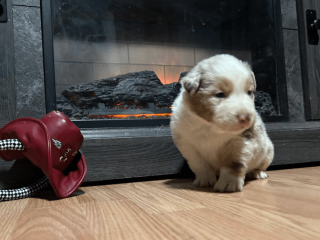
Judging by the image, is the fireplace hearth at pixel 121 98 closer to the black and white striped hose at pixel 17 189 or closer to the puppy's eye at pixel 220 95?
the black and white striped hose at pixel 17 189

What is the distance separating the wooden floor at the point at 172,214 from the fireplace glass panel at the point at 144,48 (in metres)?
0.72

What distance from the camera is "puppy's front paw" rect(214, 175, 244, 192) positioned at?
1.40 meters

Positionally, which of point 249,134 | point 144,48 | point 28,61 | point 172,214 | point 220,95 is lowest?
point 172,214

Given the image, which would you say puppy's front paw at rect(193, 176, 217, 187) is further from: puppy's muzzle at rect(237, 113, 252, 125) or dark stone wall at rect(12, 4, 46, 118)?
dark stone wall at rect(12, 4, 46, 118)

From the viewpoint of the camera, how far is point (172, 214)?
104 centimetres

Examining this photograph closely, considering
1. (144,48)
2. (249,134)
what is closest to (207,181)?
(249,134)

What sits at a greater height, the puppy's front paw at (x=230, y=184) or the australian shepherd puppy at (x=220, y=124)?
the australian shepherd puppy at (x=220, y=124)

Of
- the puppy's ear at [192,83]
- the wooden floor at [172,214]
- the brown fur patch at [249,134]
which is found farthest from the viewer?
→ the brown fur patch at [249,134]

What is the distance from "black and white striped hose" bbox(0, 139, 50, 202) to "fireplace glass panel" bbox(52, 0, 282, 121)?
1.69ft

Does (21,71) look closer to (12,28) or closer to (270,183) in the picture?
(12,28)

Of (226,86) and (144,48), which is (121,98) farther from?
(226,86)

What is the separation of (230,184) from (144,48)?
4.06ft

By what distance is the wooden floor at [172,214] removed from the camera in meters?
0.83

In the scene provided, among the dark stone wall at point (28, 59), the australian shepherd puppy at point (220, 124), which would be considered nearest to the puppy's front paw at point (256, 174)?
the australian shepherd puppy at point (220, 124)
